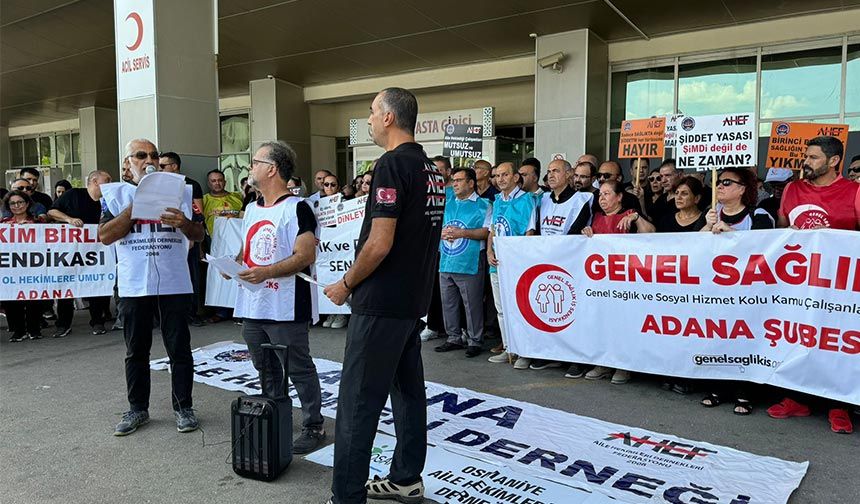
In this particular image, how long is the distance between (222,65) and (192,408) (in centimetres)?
1210

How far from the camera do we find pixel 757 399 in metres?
4.86

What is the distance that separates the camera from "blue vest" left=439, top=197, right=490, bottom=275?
6.23 metres

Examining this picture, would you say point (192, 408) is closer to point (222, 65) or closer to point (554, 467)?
point (554, 467)

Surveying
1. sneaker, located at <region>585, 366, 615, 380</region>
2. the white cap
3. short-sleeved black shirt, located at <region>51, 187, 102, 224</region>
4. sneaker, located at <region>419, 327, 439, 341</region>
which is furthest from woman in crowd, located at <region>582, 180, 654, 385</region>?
short-sleeved black shirt, located at <region>51, 187, 102, 224</region>

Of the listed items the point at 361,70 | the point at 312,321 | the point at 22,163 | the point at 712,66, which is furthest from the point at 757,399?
the point at 22,163

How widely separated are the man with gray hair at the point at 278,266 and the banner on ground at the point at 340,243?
3.65 meters

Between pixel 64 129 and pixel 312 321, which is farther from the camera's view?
Answer: pixel 64 129

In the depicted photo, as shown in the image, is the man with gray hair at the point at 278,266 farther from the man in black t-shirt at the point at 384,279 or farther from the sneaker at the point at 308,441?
the man in black t-shirt at the point at 384,279

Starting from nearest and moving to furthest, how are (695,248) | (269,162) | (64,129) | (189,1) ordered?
1. (269,162)
2. (695,248)
3. (189,1)
4. (64,129)

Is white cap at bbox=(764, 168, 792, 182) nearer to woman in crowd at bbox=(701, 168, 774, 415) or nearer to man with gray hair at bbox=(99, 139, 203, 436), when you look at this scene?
woman in crowd at bbox=(701, 168, 774, 415)

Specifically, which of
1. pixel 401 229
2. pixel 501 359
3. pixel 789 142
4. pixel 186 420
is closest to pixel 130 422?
pixel 186 420

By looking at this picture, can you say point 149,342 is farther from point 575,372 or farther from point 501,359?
point 575,372

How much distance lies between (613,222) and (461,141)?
3507 mm

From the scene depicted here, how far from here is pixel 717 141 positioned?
485 cm
